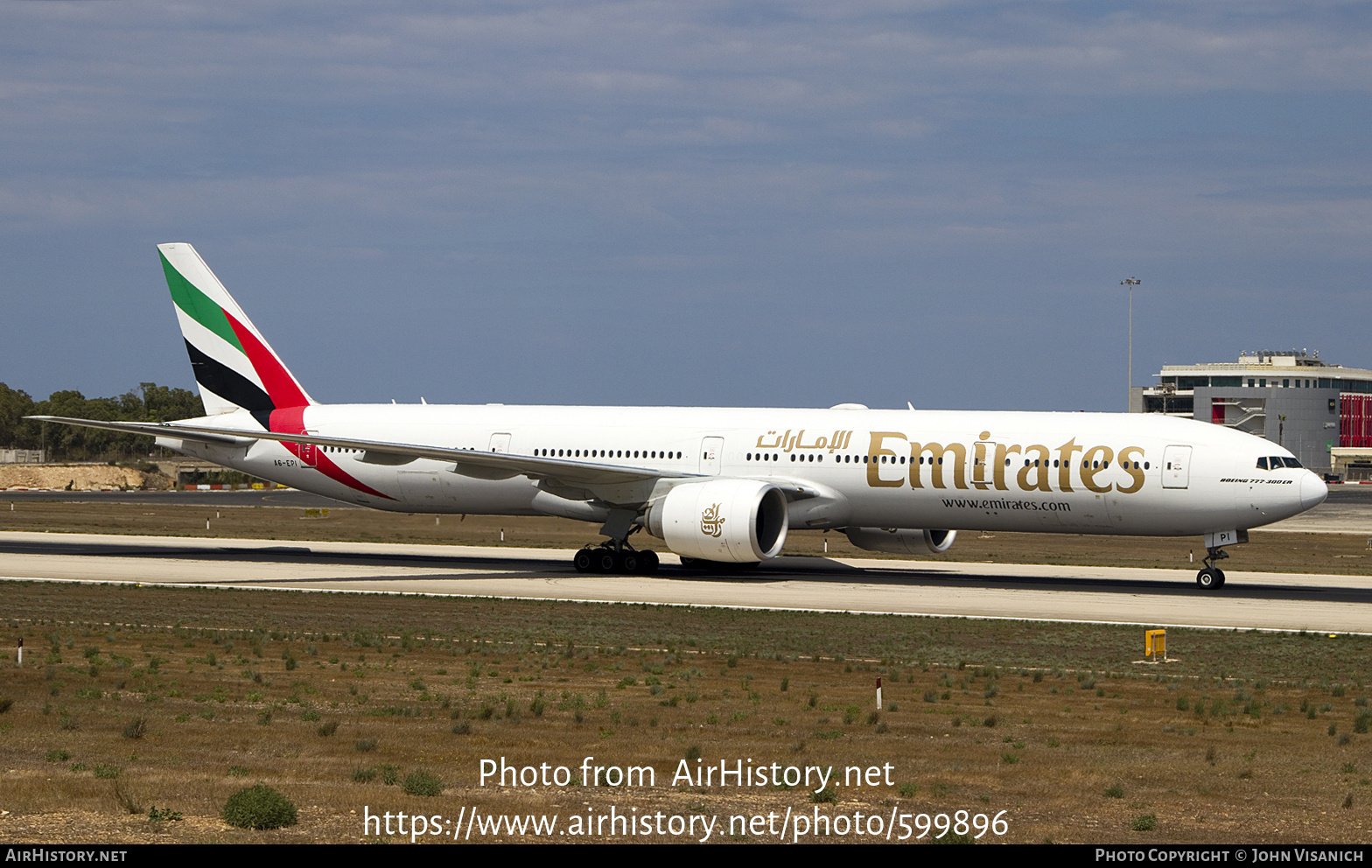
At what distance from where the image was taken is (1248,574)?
138 feet

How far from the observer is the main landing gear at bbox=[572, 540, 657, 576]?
1601 inches

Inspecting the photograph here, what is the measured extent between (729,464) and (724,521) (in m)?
3.52

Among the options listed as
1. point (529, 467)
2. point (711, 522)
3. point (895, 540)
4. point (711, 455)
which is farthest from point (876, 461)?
point (529, 467)

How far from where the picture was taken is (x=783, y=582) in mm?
38406

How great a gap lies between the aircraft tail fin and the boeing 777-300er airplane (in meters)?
0.05

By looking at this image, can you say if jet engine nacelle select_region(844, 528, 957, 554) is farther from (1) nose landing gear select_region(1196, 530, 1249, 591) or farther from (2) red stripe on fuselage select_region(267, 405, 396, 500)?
(2) red stripe on fuselage select_region(267, 405, 396, 500)

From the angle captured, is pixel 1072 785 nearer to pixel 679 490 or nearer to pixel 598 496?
pixel 679 490

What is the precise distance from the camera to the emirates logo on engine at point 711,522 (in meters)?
37.3

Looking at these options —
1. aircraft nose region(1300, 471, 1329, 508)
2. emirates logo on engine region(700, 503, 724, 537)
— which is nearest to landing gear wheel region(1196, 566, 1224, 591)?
aircraft nose region(1300, 471, 1329, 508)

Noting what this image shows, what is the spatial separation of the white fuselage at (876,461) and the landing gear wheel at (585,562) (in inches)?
95.5

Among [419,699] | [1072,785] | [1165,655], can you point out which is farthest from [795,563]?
[1072,785]

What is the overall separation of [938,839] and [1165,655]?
44.5 ft
